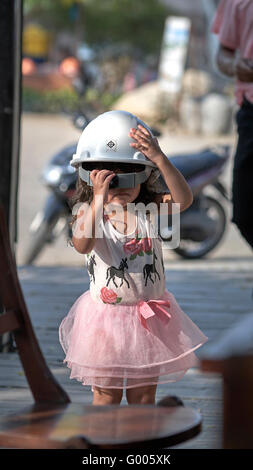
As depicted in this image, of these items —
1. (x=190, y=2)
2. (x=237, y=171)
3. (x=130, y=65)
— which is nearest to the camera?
(x=237, y=171)

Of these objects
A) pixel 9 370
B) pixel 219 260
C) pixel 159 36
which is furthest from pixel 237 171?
pixel 159 36

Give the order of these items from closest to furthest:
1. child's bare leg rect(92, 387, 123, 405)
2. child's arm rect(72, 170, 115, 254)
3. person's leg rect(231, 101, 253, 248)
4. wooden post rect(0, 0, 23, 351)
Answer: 1. child's arm rect(72, 170, 115, 254)
2. child's bare leg rect(92, 387, 123, 405)
3. wooden post rect(0, 0, 23, 351)
4. person's leg rect(231, 101, 253, 248)

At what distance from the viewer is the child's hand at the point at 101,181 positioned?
2701mm

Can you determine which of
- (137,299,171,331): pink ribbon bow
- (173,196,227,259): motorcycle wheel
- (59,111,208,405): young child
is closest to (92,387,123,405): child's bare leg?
(59,111,208,405): young child

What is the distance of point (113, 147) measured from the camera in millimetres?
2781

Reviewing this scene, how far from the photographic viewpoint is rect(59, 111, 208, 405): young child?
2.79 metres

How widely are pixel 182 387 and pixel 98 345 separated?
4.76ft

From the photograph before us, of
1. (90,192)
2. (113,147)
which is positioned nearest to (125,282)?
(90,192)

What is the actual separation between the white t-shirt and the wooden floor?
39 cm

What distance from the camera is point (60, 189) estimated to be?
7645 mm

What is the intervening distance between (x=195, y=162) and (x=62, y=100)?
69.5 feet

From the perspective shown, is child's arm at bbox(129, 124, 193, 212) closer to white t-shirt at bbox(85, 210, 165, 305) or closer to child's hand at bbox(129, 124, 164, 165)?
child's hand at bbox(129, 124, 164, 165)
